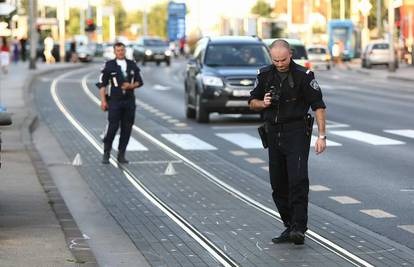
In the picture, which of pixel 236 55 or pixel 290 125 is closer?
pixel 290 125

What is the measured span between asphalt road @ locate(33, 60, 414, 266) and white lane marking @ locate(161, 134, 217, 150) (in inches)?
1.4

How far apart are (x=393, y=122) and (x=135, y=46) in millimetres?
54358

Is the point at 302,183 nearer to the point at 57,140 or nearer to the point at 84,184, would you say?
the point at 84,184

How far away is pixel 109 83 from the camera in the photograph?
17938mm

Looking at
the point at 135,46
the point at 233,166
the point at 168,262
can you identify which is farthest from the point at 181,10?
the point at 168,262

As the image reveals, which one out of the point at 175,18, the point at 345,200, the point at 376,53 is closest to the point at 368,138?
the point at 345,200

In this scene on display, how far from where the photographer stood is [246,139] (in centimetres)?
2194

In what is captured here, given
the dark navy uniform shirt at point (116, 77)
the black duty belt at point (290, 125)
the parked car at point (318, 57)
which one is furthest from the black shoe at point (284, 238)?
the parked car at point (318, 57)

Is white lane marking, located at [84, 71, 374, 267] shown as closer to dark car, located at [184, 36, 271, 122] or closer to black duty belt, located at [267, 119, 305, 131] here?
black duty belt, located at [267, 119, 305, 131]

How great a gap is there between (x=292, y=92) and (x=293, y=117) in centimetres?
21

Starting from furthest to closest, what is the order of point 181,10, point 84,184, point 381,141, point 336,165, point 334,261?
point 181,10 → point 381,141 → point 336,165 → point 84,184 → point 334,261

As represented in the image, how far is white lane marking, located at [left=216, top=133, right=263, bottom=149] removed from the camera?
20.7 meters

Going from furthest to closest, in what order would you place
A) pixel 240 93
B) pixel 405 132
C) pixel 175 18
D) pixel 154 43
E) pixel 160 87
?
pixel 175 18 → pixel 154 43 → pixel 160 87 → pixel 240 93 → pixel 405 132

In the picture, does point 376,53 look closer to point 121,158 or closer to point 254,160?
point 254,160
